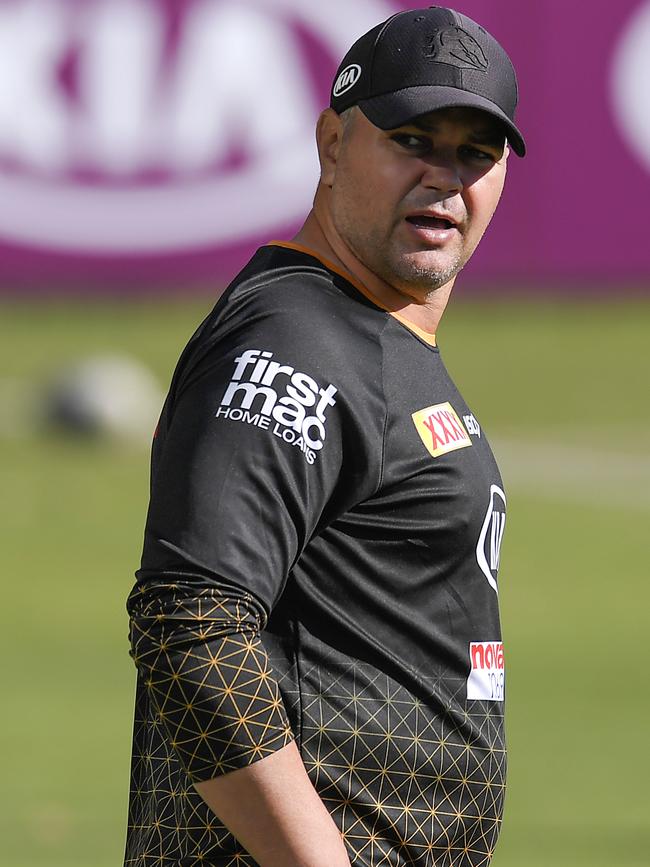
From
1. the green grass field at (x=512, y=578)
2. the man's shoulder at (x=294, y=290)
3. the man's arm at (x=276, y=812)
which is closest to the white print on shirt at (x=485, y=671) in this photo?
the man's arm at (x=276, y=812)

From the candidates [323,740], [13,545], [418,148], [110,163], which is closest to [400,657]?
[323,740]

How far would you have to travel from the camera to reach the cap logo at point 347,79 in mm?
2857

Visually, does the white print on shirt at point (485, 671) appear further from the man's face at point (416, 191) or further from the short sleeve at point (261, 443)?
the man's face at point (416, 191)

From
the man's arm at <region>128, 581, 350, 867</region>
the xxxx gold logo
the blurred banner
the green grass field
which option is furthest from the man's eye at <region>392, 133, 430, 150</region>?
the blurred banner

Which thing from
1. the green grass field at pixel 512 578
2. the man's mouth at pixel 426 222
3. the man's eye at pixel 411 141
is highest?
the man's eye at pixel 411 141

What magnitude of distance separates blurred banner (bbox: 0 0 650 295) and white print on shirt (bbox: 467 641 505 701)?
517 inches

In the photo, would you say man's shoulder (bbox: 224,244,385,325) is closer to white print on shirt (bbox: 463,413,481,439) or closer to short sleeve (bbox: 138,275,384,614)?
short sleeve (bbox: 138,275,384,614)

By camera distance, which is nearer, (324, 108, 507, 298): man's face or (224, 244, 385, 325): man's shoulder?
(224, 244, 385, 325): man's shoulder

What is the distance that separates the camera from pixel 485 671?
2887 millimetres

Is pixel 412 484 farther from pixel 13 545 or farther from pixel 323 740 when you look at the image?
pixel 13 545

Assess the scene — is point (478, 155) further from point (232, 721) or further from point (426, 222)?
point (232, 721)

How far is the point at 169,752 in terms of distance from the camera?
281 cm

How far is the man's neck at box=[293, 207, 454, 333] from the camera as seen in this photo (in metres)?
2.88

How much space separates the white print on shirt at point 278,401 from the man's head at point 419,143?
0.34m
